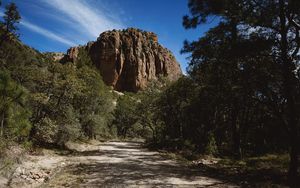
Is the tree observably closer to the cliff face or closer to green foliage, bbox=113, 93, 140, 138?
green foliage, bbox=113, 93, 140, 138

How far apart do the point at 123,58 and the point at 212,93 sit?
374 feet

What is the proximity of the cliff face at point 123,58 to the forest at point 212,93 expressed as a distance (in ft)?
272

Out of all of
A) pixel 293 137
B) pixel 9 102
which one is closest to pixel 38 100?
pixel 9 102

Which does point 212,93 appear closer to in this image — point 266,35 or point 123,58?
point 266,35

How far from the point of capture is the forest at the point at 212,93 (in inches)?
480

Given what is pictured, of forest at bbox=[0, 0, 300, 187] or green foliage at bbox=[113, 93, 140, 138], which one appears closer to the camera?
forest at bbox=[0, 0, 300, 187]

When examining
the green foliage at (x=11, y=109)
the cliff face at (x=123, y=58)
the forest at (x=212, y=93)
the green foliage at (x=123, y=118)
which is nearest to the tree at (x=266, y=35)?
the forest at (x=212, y=93)

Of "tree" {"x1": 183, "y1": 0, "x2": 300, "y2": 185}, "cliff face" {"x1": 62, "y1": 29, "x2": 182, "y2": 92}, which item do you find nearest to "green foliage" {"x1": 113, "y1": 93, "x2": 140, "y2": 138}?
"cliff face" {"x1": 62, "y1": 29, "x2": 182, "y2": 92}

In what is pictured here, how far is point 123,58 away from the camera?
423 feet

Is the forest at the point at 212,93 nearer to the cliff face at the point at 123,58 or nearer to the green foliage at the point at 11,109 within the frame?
the green foliage at the point at 11,109

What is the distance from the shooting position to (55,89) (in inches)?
977

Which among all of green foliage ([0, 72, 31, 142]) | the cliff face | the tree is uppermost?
the cliff face

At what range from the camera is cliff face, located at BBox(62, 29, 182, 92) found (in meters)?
127

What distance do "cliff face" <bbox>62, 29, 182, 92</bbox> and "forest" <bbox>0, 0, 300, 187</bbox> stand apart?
8305 centimetres
